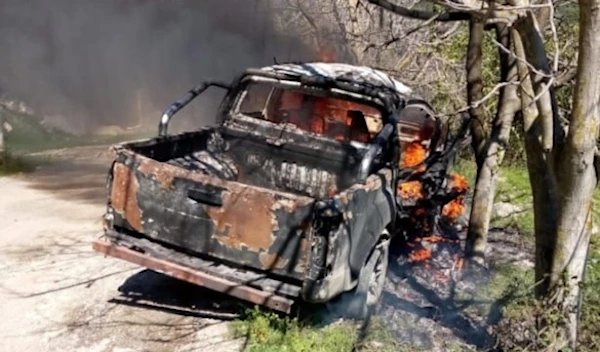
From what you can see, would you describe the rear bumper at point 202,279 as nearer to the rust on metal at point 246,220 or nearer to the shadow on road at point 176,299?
the rust on metal at point 246,220

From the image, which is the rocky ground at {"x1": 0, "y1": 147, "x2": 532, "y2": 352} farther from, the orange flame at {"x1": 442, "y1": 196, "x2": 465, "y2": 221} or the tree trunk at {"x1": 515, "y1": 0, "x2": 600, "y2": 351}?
the tree trunk at {"x1": 515, "y1": 0, "x2": 600, "y2": 351}

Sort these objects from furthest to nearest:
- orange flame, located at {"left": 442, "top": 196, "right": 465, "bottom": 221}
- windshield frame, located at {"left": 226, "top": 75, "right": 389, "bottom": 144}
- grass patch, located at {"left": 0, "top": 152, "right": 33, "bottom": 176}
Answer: grass patch, located at {"left": 0, "top": 152, "right": 33, "bottom": 176} → orange flame, located at {"left": 442, "top": 196, "right": 465, "bottom": 221} → windshield frame, located at {"left": 226, "top": 75, "right": 389, "bottom": 144}

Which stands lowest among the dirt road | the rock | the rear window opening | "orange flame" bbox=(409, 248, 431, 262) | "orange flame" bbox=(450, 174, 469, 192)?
the dirt road

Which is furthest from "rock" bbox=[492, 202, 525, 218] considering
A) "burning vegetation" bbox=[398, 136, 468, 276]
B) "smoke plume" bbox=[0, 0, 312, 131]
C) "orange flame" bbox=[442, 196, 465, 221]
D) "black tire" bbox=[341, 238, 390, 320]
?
"smoke plume" bbox=[0, 0, 312, 131]

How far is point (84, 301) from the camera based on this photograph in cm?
593

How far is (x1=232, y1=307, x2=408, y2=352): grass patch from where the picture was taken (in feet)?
17.1

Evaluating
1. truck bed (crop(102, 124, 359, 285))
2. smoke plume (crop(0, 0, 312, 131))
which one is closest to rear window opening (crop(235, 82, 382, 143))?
truck bed (crop(102, 124, 359, 285))

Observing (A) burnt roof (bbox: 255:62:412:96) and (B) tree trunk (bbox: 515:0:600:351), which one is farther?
(A) burnt roof (bbox: 255:62:412:96)

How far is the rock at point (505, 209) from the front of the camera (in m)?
9.98

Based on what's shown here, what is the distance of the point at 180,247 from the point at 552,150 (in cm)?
289

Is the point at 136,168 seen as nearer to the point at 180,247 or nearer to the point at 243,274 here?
the point at 180,247

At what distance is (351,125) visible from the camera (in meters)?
7.10

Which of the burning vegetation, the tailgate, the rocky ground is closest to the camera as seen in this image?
the tailgate

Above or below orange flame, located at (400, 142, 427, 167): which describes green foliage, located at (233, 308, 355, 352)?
below
